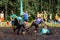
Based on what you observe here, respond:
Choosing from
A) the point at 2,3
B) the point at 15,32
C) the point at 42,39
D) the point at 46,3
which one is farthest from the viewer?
the point at 46,3

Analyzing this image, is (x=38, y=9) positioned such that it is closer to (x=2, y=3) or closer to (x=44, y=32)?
(x=2, y=3)

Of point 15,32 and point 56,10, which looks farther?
point 56,10

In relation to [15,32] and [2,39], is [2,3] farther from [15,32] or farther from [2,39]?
[2,39]

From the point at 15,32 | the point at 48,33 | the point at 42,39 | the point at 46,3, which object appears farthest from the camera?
the point at 46,3

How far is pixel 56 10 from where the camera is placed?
5116 cm

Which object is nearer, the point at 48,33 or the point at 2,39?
the point at 2,39

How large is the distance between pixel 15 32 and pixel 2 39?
17.1 feet

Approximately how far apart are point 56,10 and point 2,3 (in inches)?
350

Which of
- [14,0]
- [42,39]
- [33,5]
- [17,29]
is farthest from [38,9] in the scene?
[42,39]

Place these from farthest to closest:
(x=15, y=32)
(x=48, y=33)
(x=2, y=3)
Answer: (x=2, y=3) < (x=15, y=32) < (x=48, y=33)

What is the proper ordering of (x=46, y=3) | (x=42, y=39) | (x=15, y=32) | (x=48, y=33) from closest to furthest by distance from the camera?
(x=42, y=39) → (x=48, y=33) → (x=15, y=32) → (x=46, y=3)

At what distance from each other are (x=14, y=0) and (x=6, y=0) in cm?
171

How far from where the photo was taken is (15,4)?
160 ft

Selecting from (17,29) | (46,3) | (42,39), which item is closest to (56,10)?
(46,3)
